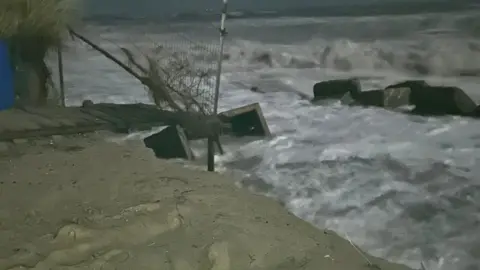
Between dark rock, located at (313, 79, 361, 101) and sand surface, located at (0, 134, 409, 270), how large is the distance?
8.70m

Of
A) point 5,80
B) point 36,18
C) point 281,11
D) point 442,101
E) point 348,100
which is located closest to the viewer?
point 5,80

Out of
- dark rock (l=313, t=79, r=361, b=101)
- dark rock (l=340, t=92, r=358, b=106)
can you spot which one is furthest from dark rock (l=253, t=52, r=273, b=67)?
dark rock (l=340, t=92, r=358, b=106)

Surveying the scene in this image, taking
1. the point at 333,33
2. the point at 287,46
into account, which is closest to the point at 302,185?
the point at 287,46

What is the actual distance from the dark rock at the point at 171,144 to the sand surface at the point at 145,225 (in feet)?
6.46

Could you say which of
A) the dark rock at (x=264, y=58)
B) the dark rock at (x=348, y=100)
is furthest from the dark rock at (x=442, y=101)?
the dark rock at (x=264, y=58)

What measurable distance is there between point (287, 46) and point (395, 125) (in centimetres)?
1403

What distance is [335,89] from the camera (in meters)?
13.7

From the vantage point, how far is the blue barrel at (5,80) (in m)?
6.92

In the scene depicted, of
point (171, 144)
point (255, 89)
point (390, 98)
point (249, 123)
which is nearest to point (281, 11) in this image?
point (255, 89)

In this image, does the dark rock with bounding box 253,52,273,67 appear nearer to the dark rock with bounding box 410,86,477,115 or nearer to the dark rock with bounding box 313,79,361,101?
the dark rock with bounding box 313,79,361,101

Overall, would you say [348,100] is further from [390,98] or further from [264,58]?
[264,58]

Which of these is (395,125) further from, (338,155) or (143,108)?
(143,108)

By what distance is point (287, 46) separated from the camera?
24125mm

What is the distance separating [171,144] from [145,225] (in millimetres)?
3722
